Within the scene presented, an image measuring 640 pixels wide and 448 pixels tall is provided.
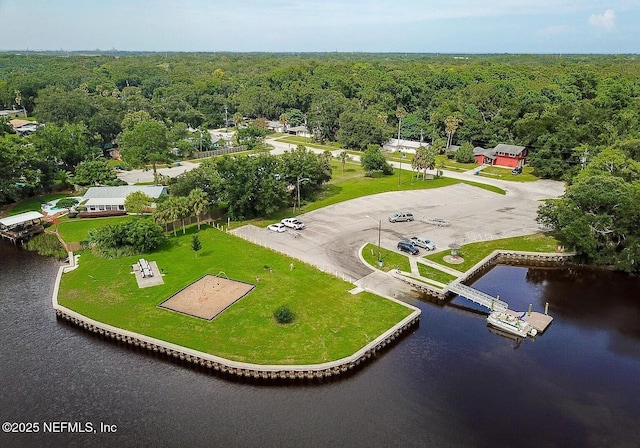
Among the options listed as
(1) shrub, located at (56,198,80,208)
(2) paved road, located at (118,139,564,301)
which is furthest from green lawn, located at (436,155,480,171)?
(1) shrub, located at (56,198,80,208)

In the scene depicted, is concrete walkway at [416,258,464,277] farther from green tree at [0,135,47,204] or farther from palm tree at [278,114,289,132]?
palm tree at [278,114,289,132]

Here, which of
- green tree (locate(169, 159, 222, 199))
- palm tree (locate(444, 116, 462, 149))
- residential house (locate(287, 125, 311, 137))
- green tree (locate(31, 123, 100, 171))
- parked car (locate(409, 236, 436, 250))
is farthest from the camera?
residential house (locate(287, 125, 311, 137))

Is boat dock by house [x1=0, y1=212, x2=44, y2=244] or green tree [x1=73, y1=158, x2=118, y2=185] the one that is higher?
green tree [x1=73, y1=158, x2=118, y2=185]

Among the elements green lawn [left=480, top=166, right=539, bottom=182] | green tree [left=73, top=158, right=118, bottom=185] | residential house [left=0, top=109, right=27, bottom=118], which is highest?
residential house [left=0, top=109, right=27, bottom=118]

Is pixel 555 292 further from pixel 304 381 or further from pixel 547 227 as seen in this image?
pixel 304 381

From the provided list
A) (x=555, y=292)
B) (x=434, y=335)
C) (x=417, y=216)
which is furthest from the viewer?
(x=417, y=216)

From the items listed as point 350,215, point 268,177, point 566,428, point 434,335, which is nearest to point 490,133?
point 350,215
